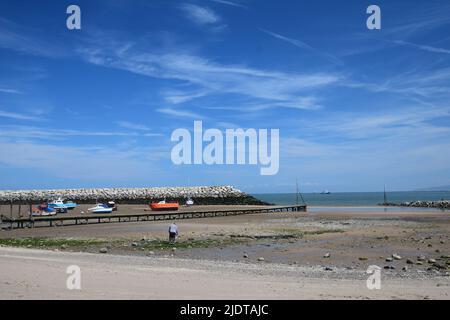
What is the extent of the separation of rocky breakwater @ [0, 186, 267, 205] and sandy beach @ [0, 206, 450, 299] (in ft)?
246

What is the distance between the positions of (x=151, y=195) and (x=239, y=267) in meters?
98.3

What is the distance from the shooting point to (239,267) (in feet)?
59.3

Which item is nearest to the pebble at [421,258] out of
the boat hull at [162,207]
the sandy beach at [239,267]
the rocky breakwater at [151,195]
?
the sandy beach at [239,267]

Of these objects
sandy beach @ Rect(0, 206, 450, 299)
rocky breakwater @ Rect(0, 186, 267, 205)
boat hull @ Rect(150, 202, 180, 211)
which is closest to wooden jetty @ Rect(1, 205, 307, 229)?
boat hull @ Rect(150, 202, 180, 211)

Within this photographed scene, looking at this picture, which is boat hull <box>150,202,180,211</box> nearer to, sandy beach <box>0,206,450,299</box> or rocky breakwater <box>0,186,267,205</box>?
rocky breakwater <box>0,186,267,205</box>

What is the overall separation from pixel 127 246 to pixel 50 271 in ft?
36.9

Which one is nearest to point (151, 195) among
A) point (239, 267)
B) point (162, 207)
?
point (162, 207)

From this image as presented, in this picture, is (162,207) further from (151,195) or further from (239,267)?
(239,267)

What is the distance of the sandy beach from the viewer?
474 inches

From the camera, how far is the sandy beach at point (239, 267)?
12.0 meters

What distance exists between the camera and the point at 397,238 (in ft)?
97.8
